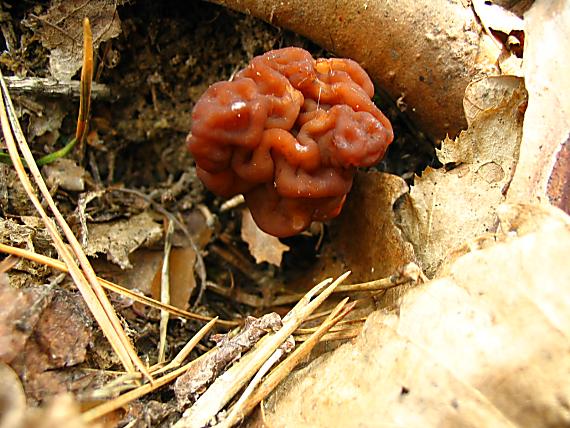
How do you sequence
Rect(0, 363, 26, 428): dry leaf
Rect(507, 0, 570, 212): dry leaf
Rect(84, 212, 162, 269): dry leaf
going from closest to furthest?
Rect(0, 363, 26, 428): dry leaf
Rect(507, 0, 570, 212): dry leaf
Rect(84, 212, 162, 269): dry leaf

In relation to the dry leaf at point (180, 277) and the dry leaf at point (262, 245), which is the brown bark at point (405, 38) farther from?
the dry leaf at point (180, 277)

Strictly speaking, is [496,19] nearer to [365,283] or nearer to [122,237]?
[365,283]

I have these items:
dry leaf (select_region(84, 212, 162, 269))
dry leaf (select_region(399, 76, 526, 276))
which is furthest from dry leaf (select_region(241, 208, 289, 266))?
dry leaf (select_region(399, 76, 526, 276))

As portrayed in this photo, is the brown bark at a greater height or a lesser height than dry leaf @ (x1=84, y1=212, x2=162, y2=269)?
greater

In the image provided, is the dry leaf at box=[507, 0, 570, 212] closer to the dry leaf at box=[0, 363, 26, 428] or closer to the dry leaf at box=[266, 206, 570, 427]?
the dry leaf at box=[266, 206, 570, 427]

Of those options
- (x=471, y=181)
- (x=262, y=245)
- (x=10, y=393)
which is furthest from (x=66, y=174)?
(x=471, y=181)

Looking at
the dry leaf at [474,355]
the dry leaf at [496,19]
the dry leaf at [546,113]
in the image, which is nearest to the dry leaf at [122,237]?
the dry leaf at [474,355]

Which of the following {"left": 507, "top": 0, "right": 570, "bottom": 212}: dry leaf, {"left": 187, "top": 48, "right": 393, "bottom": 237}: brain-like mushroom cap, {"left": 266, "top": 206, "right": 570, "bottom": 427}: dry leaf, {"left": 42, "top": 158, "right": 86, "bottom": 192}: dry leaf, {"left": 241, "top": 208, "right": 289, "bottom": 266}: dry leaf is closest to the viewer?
{"left": 266, "top": 206, "right": 570, "bottom": 427}: dry leaf
